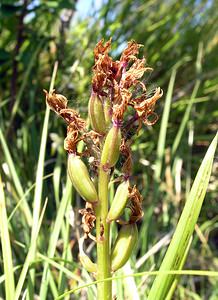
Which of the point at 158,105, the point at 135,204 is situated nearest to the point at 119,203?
the point at 135,204

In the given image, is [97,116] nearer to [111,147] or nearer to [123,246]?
[111,147]

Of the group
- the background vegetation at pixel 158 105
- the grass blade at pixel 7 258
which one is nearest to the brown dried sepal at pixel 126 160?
the grass blade at pixel 7 258

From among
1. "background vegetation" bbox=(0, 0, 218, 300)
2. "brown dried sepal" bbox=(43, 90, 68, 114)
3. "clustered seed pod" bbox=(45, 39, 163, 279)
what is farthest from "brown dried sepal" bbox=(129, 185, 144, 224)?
"background vegetation" bbox=(0, 0, 218, 300)

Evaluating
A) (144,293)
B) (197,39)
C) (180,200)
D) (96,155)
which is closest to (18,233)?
(144,293)

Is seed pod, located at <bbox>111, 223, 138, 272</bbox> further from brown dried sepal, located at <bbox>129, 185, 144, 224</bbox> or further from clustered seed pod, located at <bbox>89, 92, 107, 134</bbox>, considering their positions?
clustered seed pod, located at <bbox>89, 92, 107, 134</bbox>

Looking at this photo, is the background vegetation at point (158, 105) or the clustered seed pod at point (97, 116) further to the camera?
the background vegetation at point (158, 105)

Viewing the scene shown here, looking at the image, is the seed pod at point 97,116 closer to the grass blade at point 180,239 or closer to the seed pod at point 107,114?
the seed pod at point 107,114
